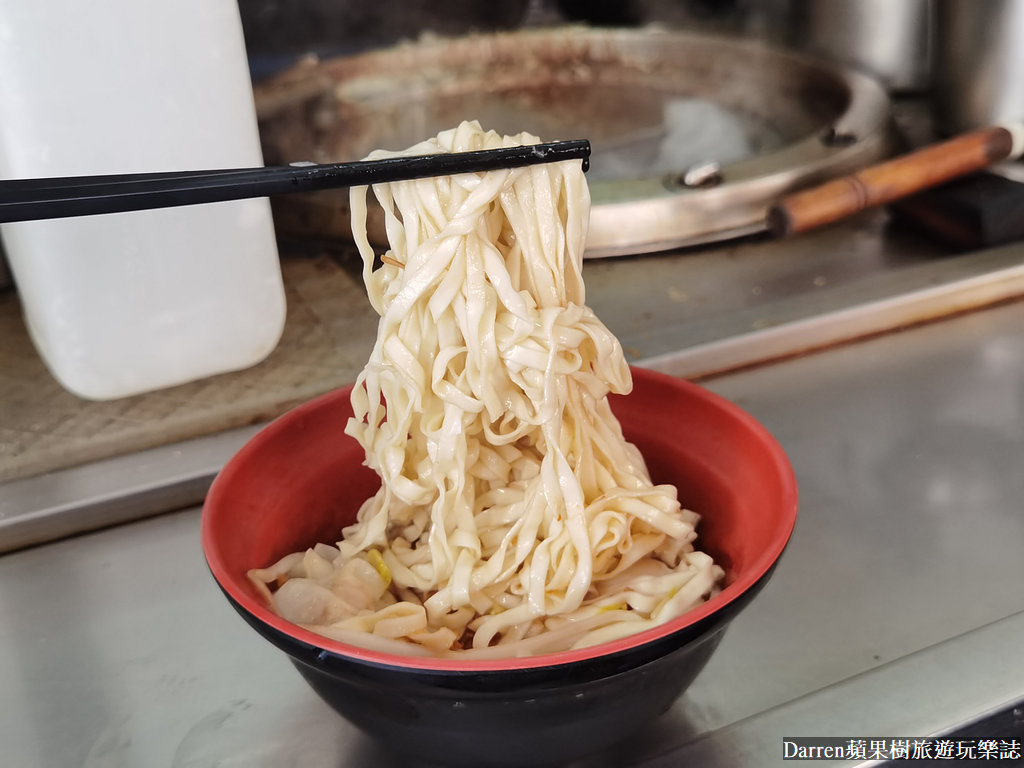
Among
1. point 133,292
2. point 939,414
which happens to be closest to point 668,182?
point 939,414

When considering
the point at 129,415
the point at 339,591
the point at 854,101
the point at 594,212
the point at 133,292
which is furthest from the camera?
the point at 854,101

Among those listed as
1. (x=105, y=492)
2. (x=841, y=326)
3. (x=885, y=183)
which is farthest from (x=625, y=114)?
(x=105, y=492)

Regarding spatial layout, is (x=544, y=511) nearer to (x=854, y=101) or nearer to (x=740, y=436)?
(x=740, y=436)

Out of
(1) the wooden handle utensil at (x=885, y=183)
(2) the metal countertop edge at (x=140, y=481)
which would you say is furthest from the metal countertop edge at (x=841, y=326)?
(1) the wooden handle utensil at (x=885, y=183)

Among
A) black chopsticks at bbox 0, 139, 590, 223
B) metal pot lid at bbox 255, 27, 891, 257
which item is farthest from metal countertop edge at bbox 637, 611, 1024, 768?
metal pot lid at bbox 255, 27, 891, 257

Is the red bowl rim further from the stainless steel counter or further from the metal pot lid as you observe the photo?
the metal pot lid
